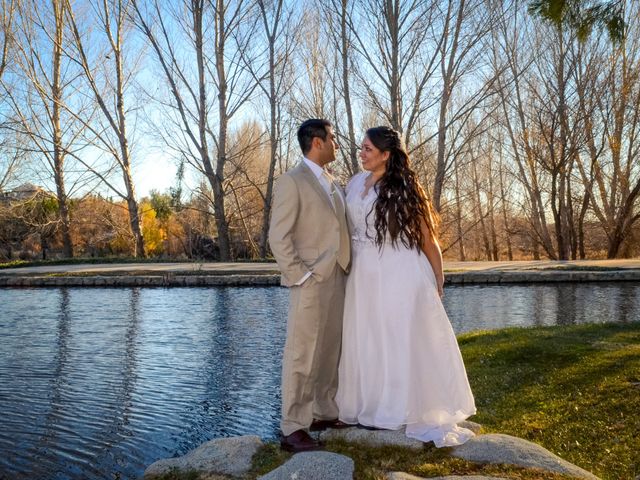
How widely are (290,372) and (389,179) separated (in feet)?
4.02

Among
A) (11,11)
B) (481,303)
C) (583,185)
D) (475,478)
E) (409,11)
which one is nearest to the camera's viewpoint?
(475,478)

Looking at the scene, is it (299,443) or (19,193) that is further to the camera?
(19,193)

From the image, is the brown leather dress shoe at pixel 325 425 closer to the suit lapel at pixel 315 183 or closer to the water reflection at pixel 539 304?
the suit lapel at pixel 315 183

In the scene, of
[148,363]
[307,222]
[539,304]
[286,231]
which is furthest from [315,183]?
[539,304]

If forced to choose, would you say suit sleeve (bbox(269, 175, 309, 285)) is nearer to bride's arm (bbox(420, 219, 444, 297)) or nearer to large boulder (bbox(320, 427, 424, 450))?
bride's arm (bbox(420, 219, 444, 297))

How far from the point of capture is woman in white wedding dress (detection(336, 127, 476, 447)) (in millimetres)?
3818

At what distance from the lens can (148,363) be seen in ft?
24.7

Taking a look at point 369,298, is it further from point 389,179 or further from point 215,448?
point 215,448

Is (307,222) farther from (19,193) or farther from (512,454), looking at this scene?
(19,193)

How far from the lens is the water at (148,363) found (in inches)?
193

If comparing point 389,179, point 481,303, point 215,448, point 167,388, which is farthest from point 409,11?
point 215,448

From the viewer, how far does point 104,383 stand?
6.65 meters

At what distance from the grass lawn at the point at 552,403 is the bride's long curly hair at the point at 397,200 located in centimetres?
118

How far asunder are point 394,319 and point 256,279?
1125cm
